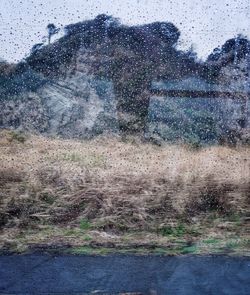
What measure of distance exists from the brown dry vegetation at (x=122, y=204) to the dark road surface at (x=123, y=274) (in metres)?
0.36

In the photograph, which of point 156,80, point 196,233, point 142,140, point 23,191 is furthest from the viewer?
point 156,80

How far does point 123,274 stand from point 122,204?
2.08m

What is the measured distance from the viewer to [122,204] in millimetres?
5629

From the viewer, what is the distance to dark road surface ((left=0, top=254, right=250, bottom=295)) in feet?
10.8

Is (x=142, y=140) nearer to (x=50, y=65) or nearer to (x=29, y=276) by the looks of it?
(x=50, y=65)

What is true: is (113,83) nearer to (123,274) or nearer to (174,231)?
(174,231)

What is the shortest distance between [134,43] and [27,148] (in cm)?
722

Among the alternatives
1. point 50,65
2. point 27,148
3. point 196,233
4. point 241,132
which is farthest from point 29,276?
point 50,65

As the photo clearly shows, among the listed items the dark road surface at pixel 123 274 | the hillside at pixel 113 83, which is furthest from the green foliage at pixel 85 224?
the hillside at pixel 113 83

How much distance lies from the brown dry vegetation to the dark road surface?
0.36 m

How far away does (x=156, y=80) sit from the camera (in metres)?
14.3

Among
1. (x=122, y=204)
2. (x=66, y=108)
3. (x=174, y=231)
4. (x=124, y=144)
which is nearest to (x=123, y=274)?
(x=174, y=231)

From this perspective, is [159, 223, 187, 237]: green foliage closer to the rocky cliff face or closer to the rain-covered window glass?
the rain-covered window glass

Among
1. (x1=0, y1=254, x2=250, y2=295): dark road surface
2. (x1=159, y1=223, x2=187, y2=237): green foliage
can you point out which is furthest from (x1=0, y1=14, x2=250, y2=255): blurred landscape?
(x1=0, y1=254, x2=250, y2=295): dark road surface
